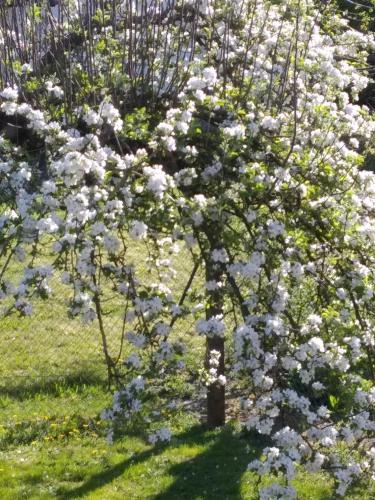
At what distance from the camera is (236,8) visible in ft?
19.0

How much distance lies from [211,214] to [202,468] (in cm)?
354

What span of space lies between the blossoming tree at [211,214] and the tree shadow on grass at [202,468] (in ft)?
6.41

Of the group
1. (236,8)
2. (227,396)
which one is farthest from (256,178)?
(227,396)

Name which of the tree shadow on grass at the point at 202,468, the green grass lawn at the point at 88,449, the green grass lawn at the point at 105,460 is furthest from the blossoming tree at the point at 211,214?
the green grass lawn at the point at 105,460

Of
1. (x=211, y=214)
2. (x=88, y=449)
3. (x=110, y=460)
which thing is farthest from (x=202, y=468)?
(x=211, y=214)

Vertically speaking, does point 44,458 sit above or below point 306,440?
below

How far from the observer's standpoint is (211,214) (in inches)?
159

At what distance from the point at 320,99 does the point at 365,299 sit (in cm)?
115


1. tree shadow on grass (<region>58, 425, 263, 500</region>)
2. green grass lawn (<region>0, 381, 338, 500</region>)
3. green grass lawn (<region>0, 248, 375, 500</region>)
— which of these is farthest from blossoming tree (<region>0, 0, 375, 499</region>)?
green grass lawn (<region>0, 381, 338, 500</region>)

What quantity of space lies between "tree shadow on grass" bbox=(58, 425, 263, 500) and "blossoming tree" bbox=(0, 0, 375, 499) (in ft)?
6.41

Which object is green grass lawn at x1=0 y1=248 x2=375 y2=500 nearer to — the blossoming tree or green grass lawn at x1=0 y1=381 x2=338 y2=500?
green grass lawn at x1=0 y1=381 x2=338 y2=500

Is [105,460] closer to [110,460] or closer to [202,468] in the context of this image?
[110,460]

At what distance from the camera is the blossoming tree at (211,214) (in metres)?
3.88

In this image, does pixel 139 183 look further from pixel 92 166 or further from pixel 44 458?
pixel 44 458
